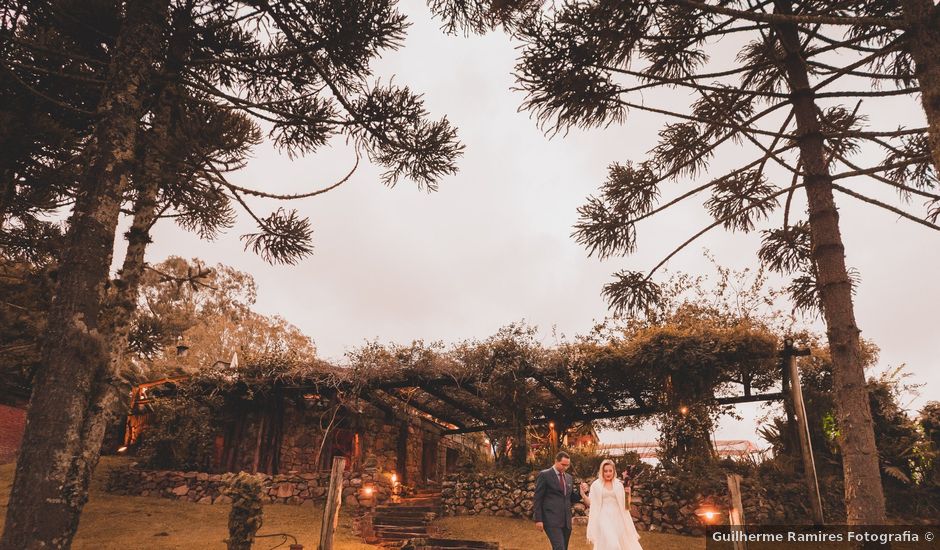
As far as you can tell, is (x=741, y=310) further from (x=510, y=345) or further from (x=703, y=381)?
(x=510, y=345)

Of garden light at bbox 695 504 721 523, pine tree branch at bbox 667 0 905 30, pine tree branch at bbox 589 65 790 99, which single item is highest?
pine tree branch at bbox 589 65 790 99

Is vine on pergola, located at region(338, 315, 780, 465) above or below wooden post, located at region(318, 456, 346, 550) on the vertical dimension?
above

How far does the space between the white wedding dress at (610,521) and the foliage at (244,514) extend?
5.05m

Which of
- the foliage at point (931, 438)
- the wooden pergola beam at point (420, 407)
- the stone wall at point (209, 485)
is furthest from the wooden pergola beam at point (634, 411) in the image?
the stone wall at point (209, 485)

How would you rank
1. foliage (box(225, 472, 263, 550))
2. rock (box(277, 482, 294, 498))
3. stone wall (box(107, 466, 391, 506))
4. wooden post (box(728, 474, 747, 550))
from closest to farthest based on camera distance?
wooden post (box(728, 474, 747, 550))
foliage (box(225, 472, 263, 550))
stone wall (box(107, 466, 391, 506))
rock (box(277, 482, 294, 498))

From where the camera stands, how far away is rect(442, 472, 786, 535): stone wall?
10.6m

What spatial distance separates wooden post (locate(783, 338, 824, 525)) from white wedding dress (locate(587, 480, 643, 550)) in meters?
5.77

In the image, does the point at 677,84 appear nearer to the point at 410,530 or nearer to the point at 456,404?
the point at 410,530

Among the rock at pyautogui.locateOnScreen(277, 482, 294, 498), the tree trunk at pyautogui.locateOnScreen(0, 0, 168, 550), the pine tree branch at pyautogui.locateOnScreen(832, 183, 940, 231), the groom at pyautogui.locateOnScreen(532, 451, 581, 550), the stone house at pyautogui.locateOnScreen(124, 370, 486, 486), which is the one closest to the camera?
the tree trunk at pyautogui.locateOnScreen(0, 0, 168, 550)

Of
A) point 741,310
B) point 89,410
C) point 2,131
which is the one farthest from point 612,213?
point 741,310

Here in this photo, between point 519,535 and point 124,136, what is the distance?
34.0 ft

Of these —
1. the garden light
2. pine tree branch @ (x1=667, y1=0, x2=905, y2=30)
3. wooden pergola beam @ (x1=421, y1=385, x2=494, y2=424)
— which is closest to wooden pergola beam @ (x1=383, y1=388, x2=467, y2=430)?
wooden pergola beam @ (x1=421, y1=385, x2=494, y2=424)

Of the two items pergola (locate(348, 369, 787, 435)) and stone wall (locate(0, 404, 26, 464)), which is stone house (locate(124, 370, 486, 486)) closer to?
pergola (locate(348, 369, 787, 435))

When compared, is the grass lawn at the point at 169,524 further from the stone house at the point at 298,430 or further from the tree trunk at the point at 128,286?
the tree trunk at the point at 128,286
